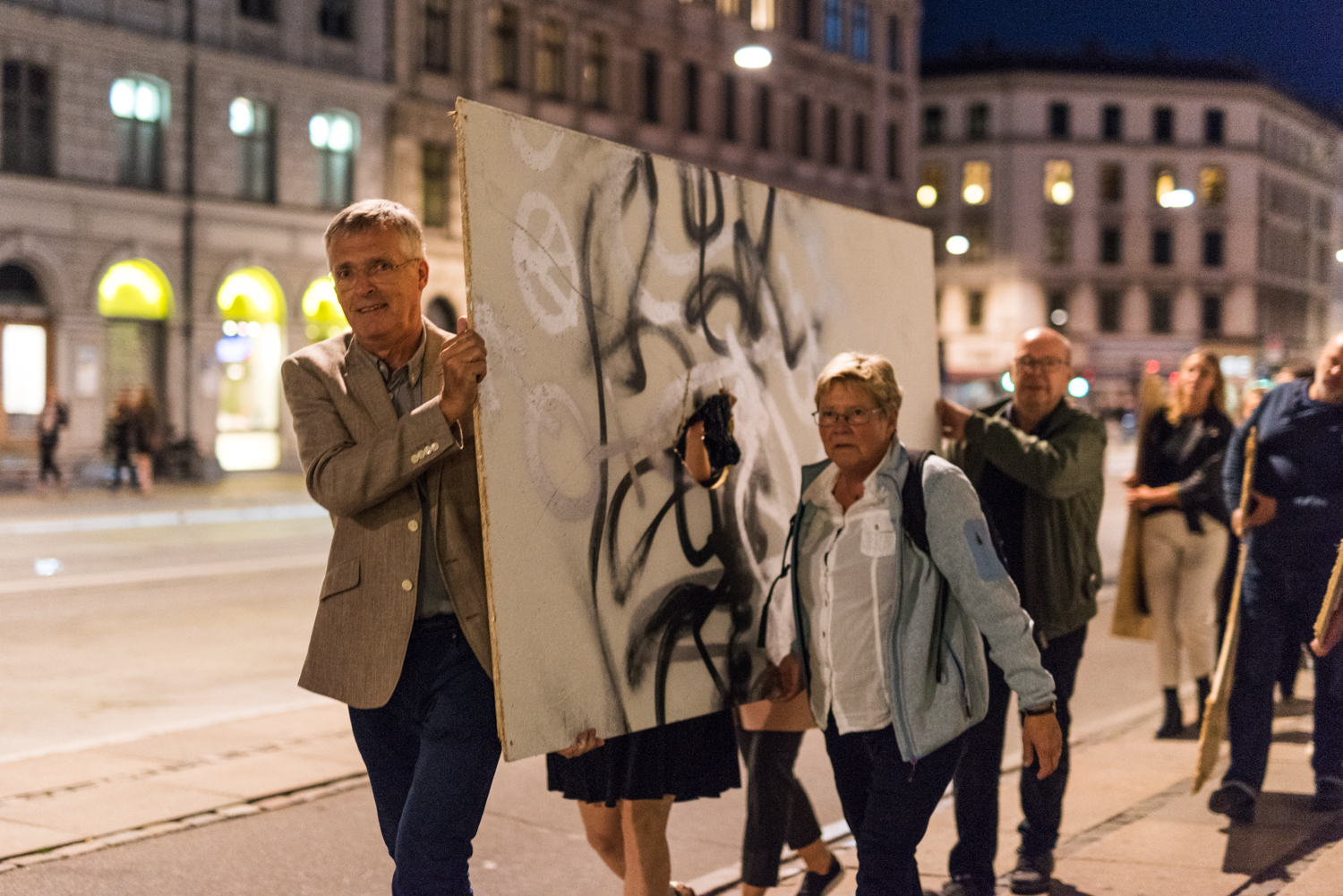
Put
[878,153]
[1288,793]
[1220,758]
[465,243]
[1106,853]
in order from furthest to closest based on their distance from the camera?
[878,153] < [1220,758] < [1288,793] < [1106,853] < [465,243]

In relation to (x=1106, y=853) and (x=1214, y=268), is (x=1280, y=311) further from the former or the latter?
(x=1106, y=853)

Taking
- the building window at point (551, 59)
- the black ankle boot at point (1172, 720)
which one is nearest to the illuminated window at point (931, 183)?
the building window at point (551, 59)

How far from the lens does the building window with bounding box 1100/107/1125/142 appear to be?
252ft

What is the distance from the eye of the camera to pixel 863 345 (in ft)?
15.8

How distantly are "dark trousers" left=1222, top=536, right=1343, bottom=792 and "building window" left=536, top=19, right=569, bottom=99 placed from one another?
33.1 m

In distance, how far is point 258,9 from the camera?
31.2 m

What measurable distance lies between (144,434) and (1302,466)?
23.3m

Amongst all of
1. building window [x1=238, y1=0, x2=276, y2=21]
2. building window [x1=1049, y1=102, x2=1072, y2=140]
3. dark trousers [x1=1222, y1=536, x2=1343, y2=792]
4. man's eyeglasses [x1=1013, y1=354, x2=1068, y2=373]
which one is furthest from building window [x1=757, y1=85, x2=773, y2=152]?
man's eyeglasses [x1=1013, y1=354, x2=1068, y2=373]

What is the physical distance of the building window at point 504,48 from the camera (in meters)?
36.3

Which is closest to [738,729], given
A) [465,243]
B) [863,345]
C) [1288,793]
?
[863,345]

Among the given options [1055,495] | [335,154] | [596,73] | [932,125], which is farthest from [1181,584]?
[932,125]

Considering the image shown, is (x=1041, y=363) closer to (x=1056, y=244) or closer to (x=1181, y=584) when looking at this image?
(x=1181, y=584)

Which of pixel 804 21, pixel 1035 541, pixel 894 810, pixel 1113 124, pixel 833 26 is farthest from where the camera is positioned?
pixel 1113 124

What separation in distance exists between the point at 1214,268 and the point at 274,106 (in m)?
58.7
